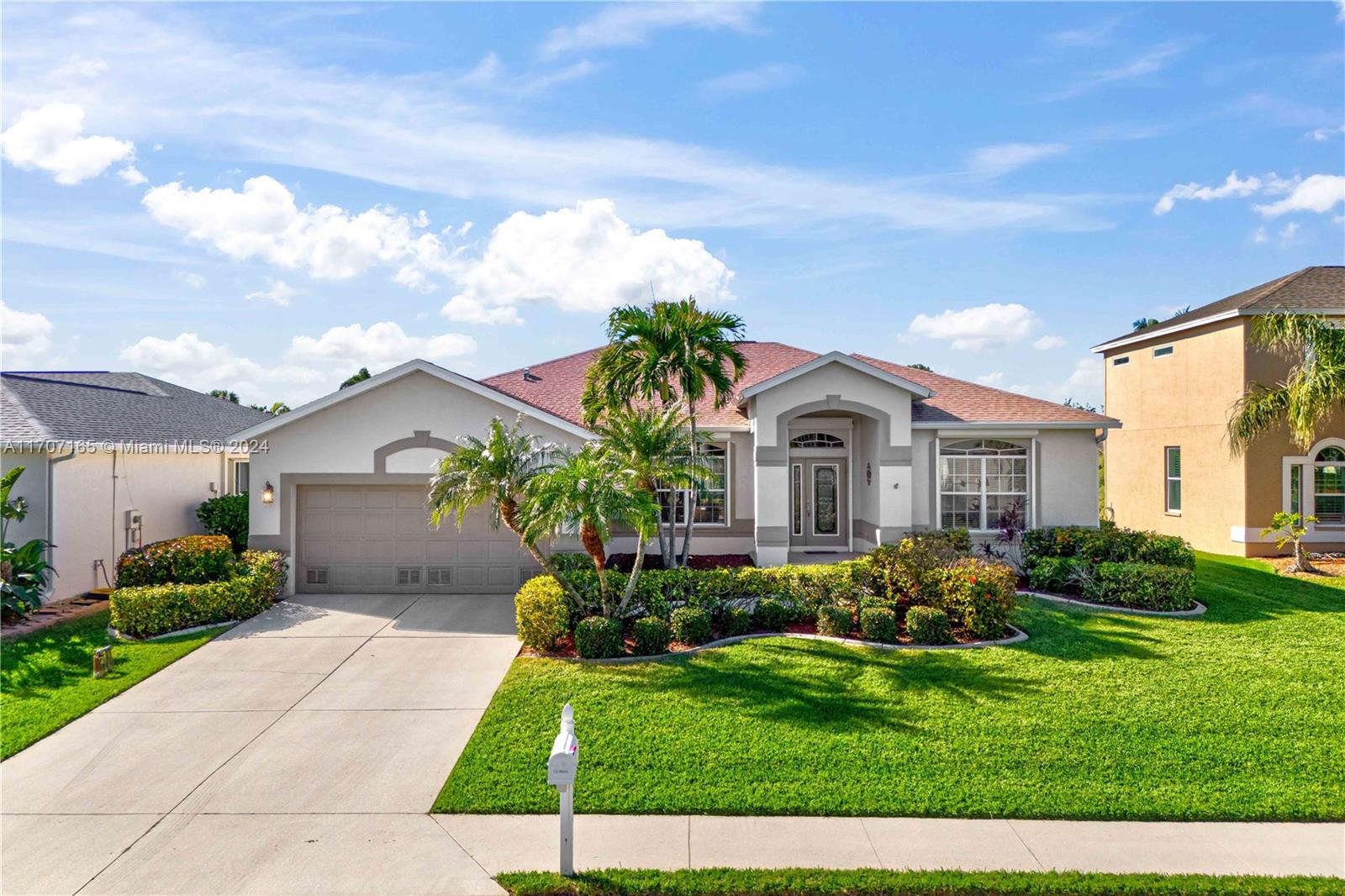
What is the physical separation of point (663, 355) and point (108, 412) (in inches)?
525

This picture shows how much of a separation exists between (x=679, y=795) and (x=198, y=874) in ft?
12.1

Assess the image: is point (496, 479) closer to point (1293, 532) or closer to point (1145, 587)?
point (1145, 587)

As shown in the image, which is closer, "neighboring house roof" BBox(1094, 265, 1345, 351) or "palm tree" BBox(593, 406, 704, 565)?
"palm tree" BBox(593, 406, 704, 565)

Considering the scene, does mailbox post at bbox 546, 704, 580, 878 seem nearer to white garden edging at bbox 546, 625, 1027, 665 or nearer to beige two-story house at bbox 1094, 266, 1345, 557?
white garden edging at bbox 546, 625, 1027, 665

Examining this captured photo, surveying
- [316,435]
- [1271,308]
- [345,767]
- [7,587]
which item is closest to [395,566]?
[316,435]

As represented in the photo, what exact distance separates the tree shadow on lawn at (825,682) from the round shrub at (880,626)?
1.06 ft

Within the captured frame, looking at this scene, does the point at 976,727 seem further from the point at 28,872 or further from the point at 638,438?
the point at 28,872

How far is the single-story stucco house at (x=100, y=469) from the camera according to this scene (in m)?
13.6

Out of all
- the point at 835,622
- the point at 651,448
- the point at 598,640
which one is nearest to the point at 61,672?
the point at 598,640

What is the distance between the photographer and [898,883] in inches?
208

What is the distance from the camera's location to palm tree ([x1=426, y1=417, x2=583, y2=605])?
10938 mm

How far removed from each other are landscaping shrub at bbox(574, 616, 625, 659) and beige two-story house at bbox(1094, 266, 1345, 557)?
17.3m

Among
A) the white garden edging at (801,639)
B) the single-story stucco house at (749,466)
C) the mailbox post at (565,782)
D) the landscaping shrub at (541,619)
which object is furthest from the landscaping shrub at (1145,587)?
the mailbox post at (565,782)

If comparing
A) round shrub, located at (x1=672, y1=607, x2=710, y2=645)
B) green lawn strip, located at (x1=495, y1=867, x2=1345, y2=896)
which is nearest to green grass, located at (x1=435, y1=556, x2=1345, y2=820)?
round shrub, located at (x1=672, y1=607, x2=710, y2=645)
